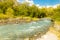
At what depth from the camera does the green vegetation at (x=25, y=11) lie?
3.59m

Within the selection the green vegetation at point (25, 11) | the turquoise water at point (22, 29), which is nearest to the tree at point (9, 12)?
the green vegetation at point (25, 11)

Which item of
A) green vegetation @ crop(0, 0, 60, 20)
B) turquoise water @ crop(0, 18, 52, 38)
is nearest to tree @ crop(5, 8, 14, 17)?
green vegetation @ crop(0, 0, 60, 20)

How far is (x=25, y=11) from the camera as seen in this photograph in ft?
12.1

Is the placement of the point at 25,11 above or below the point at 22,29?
above

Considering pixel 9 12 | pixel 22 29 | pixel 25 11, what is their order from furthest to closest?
pixel 22 29, pixel 25 11, pixel 9 12

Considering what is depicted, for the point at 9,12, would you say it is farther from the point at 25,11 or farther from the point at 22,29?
the point at 22,29

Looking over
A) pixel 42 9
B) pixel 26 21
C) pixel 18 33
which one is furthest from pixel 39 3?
pixel 18 33

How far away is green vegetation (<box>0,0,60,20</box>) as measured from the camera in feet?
11.8

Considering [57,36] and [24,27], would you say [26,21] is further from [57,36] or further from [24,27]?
[57,36]

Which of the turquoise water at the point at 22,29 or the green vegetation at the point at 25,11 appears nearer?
the green vegetation at the point at 25,11

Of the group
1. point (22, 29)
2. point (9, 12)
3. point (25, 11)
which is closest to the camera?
point (9, 12)

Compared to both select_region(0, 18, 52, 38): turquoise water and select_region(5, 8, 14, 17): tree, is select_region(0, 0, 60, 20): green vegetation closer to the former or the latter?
select_region(5, 8, 14, 17): tree

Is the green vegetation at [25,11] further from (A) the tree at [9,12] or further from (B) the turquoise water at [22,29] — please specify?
(B) the turquoise water at [22,29]

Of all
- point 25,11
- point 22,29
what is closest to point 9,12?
point 25,11
